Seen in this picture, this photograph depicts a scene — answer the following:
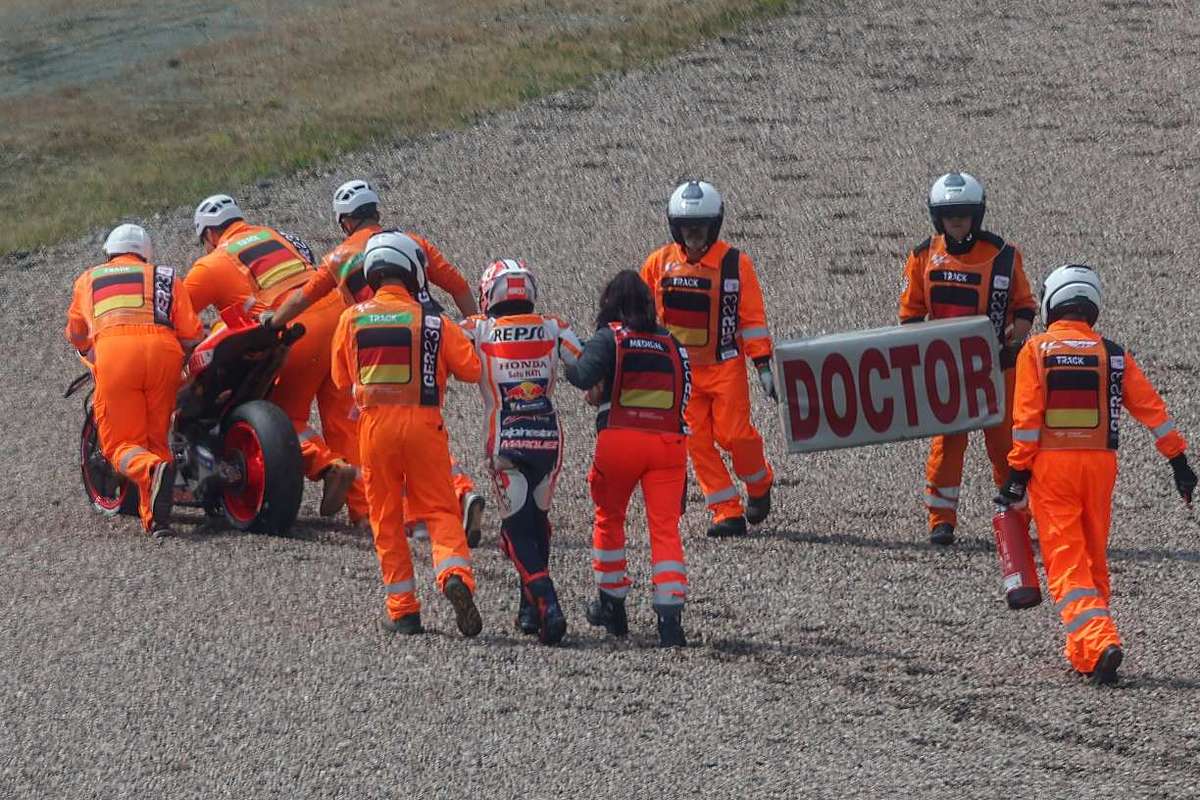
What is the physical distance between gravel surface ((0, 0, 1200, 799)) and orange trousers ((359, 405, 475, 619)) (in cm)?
36

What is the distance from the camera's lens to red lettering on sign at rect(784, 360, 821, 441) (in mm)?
10383

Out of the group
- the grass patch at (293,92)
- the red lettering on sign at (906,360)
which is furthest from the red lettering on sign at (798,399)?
the grass patch at (293,92)

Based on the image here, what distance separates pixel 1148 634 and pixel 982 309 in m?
2.36

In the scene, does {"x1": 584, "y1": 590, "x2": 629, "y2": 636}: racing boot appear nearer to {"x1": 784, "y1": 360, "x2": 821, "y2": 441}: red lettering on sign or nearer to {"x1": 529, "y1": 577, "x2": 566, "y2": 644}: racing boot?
{"x1": 529, "y1": 577, "x2": 566, "y2": 644}: racing boot

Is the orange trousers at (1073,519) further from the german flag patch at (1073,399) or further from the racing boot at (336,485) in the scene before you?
the racing boot at (336,485)

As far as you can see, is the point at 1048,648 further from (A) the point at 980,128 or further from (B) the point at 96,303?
(A) the point at 980,128

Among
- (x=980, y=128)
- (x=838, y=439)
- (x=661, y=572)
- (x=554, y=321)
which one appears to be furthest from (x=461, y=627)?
(x=980, y=128)

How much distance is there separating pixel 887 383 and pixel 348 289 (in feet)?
10.0

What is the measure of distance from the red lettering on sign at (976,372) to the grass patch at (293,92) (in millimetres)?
11079

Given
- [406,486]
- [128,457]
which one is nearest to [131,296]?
[128,457]

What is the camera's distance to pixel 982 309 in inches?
427

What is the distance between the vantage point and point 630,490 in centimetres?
927

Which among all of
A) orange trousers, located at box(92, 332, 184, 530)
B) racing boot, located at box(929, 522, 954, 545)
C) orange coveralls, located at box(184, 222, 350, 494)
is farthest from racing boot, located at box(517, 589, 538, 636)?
orange trousers, located at box(92, 332, 184, 530)

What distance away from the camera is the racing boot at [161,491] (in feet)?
35.8
